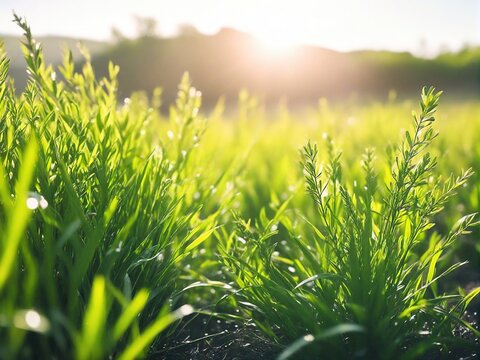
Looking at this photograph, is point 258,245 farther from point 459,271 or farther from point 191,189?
point 459,271

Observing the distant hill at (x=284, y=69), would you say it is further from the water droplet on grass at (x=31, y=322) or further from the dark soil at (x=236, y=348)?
the water droplet on grass at (x=31, y=322)

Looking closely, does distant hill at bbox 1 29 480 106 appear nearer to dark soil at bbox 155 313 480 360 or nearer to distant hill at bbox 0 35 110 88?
distant hill at bbox 0 35 110 88

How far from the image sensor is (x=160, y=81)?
13.9 metres

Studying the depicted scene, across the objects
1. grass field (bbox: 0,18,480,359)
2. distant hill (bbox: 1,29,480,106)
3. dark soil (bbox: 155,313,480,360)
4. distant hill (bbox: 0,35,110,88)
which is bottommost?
dark soil (bbox: 155,313,480,360)

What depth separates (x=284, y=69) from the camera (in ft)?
50.0

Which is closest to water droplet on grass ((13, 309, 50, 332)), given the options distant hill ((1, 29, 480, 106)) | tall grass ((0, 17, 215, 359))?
tall grass ((0, 17, 215, 359))

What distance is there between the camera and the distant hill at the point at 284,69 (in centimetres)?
1353

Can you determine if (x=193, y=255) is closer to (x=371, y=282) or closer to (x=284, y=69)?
(x=371, y=282)

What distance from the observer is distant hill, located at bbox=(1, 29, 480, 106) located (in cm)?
1353

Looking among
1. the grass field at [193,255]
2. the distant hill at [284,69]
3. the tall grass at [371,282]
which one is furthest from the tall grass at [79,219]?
the distant hill at [284,69]

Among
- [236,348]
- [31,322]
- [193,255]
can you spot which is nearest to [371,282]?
[236,348]

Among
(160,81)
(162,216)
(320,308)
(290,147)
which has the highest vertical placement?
(160,81)

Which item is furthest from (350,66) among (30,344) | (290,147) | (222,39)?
(30,344)

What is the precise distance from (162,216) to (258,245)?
25 cm
